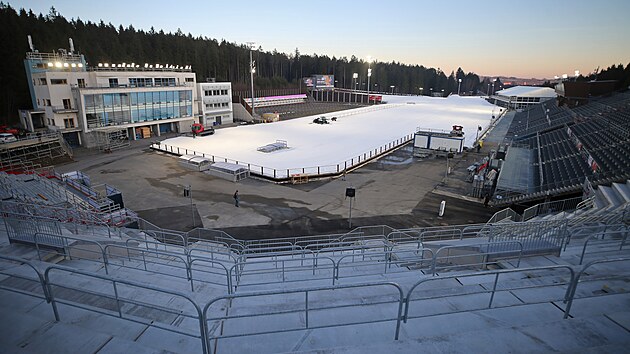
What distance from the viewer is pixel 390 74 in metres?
176

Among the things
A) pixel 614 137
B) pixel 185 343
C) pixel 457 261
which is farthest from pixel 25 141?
pixel 614 137

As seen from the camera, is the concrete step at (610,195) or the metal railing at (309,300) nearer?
the metal railing at (309,300)

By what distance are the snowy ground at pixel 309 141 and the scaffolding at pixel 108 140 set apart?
17.0 feet

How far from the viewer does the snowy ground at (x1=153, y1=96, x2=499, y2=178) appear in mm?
34719

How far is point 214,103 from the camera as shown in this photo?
58.4 metres

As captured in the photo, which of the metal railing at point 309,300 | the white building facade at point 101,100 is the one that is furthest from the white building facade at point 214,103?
the metal railing at point 309,300

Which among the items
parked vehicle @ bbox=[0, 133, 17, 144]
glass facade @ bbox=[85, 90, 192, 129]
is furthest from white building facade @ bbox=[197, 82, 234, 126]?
parked vehicle @ bbox=[0, 133, 17, 144]

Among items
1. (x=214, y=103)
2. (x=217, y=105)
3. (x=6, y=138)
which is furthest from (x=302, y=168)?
(x=217, y=105)

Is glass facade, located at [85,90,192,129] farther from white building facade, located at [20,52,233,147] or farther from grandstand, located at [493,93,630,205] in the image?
grandstand, located at [493,93,630,205]

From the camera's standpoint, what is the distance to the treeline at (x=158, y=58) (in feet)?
175

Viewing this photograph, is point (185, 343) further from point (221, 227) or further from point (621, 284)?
point (221, 227)

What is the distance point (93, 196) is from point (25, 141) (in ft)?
69.7

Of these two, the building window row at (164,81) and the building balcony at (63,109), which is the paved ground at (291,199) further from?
the building window row at (164,81)

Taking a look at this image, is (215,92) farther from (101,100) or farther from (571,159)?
(571,159)
